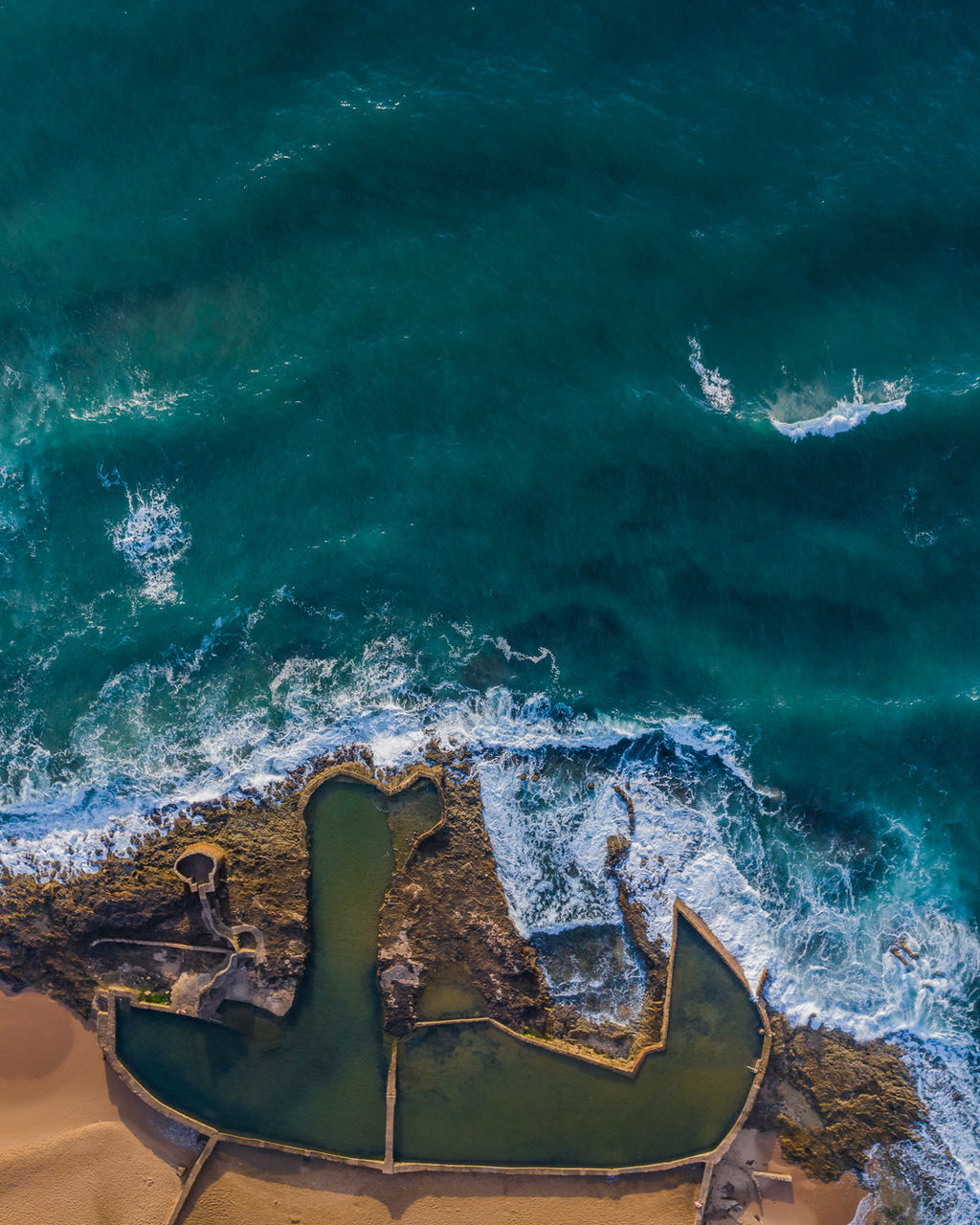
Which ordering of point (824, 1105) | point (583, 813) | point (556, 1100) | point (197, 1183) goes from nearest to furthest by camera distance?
point (197, 1183) < point (556, 1100) < point (824, 1105) < point (583, 813)

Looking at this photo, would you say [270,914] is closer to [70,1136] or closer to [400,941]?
[400,941]

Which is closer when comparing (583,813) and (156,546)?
(583,813)

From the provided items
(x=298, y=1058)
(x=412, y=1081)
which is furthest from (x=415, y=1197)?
(x=298, y=1058)

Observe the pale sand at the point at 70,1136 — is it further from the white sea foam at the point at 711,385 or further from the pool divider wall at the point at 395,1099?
the white sea foam at the point at 711,385

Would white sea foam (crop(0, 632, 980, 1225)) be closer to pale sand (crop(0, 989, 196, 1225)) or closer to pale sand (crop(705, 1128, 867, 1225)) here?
pale sand (crop(705, 1128, 867, 1225))

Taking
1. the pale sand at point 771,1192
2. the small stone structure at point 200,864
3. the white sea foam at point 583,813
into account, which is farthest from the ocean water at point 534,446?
the pale sand at point 771,1192
